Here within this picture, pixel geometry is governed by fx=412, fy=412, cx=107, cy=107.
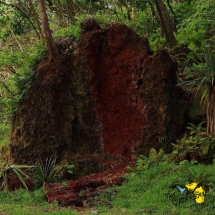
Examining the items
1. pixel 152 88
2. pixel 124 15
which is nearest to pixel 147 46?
pixel 152 88

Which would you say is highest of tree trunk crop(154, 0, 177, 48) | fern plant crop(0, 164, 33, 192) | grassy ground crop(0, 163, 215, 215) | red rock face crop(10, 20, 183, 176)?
tree trunk crop(154, 0, 177, 48)

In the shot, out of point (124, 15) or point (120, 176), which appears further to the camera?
point (124, 15)

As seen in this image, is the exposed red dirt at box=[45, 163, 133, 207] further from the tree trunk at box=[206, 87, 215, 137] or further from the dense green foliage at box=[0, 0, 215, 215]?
the tree trunk at box=[206, 87, 215, 137]

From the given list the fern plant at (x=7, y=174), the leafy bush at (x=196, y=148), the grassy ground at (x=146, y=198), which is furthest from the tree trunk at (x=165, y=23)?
the fern plant at (x=7, y=174)

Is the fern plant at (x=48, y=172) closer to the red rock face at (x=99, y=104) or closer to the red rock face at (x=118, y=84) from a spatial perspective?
the red rock face at (x=99, y=104)

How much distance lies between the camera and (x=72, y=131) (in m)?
12.4

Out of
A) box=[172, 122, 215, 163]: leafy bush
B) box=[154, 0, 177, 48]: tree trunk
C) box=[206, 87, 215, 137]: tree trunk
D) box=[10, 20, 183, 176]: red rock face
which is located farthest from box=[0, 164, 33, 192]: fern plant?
box=[154, 0, 177, 48]: tree trunk

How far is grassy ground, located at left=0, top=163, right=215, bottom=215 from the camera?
7.23 meters

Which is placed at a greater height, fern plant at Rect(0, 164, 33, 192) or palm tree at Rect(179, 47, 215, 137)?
palm tree at Rect(179, 47, 215, 137)

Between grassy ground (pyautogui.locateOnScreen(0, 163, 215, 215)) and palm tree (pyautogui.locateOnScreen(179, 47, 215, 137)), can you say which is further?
palm tree (pyautogui.locateOnScreen(179, 47, 215, 137))

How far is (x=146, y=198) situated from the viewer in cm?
812

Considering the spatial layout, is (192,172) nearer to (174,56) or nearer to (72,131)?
(72,131)

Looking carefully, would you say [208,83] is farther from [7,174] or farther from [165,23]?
[7,174]

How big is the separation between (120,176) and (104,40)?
4488 mm
